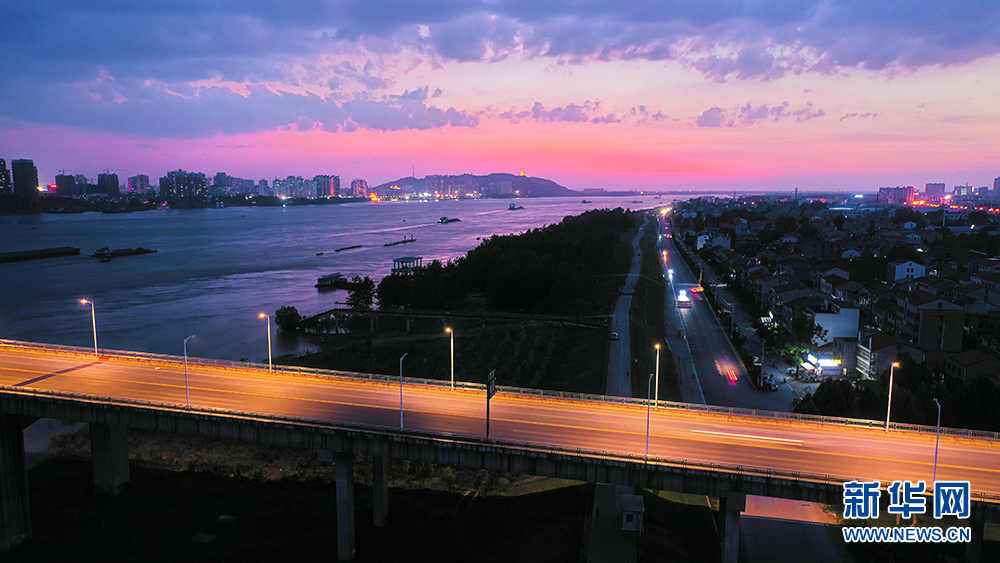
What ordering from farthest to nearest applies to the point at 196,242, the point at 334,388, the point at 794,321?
1. the point at 196,242
2. the point at 794,321
3. the point at 334,388

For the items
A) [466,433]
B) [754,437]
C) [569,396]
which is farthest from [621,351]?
[466,433]

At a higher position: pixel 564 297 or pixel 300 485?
pixel 564 297

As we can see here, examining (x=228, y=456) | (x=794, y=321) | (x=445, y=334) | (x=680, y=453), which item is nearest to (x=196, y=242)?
(x=445, y=334)

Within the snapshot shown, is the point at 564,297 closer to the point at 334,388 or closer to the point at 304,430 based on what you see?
the point at 334,388

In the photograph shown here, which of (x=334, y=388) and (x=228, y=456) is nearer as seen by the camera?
(x=334, y=388)

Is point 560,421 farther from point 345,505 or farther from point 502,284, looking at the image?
point 502,284

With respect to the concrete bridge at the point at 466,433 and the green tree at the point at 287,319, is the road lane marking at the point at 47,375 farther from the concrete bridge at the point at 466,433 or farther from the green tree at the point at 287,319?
the green tree at the point at 287,319

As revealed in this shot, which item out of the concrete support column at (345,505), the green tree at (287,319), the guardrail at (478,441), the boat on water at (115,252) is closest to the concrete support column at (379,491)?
the concrete support column at (345,505)
